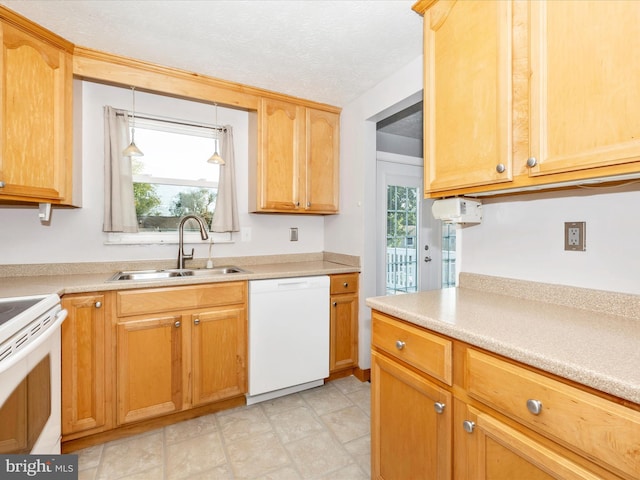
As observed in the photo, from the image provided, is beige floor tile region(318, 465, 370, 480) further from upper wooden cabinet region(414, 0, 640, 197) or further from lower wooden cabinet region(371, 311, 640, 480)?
upper wooden cabinet region(414, 0, 640, 197)

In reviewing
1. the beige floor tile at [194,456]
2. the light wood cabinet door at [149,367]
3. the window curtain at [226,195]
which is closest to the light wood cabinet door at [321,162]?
the window curtain at [226,195]

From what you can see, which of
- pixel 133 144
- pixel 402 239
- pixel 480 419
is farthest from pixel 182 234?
pixel 402 239

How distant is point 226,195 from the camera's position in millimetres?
2576

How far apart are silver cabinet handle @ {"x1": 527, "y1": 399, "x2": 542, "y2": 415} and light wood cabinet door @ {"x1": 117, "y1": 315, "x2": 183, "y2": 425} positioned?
6.03ft

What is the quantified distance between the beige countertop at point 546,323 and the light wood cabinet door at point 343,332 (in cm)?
110

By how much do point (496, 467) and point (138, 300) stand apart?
188 centimetres

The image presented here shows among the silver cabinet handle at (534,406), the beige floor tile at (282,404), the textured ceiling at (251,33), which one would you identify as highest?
the textured ceiling at (251,33)

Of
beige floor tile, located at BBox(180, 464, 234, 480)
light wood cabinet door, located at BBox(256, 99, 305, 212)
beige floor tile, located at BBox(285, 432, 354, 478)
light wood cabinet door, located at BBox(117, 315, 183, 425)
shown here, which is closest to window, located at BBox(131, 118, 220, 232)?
light wood cabinet door, located at BBox(256, 99, 305, 212)

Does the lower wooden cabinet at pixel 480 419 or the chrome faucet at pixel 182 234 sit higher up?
the chrome faucet at pixel 182 234

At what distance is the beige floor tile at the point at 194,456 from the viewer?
1.63 m

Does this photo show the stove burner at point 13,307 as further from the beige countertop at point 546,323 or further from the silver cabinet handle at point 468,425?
the silver cabinet handle at point 468,425

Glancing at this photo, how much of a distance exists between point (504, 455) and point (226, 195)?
234cm

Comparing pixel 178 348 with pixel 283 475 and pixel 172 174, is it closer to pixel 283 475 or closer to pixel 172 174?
pixel 283 475

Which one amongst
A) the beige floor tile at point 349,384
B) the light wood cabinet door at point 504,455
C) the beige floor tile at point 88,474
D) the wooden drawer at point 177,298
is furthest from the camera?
the beige floor tile at point 349,384
